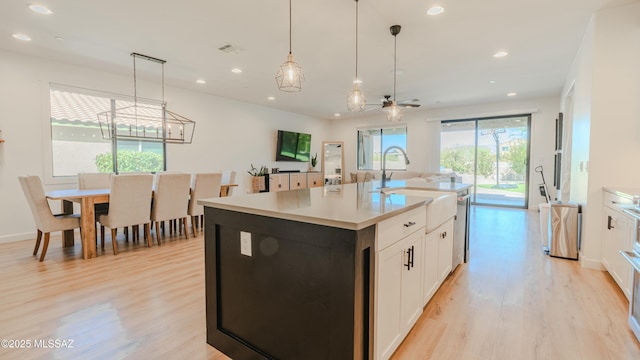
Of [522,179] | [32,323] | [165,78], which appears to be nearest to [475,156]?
[522,179]

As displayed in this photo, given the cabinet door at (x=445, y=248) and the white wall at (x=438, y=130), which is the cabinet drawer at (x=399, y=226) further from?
the white wall at (x=438, y=130)

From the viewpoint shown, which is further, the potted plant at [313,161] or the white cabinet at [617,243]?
the potted plant at [313,161]

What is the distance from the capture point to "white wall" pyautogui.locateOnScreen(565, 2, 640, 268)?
2.82 meters

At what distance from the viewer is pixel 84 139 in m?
4.85

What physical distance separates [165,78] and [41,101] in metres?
1.78

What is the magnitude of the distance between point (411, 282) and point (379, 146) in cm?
800

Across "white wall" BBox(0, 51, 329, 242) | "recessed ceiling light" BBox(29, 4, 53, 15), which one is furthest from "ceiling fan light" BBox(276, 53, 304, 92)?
"white wall" BBox(0, 51, 329, 242)

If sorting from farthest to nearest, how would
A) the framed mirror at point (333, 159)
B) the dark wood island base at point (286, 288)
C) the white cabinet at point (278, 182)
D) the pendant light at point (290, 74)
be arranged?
the framed mirror at point (333, 159) → the white cabinet at point (278, 182) → the pendant light at point (290, 74) → the dark wood island base at point (286, 288)

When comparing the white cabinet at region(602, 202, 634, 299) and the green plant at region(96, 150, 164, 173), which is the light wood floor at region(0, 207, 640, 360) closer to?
the white cabinet at region(602, 202, 634, 299)

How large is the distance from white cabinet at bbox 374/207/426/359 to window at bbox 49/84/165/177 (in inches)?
214

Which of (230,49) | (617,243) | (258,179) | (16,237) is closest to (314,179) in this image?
(258,179)

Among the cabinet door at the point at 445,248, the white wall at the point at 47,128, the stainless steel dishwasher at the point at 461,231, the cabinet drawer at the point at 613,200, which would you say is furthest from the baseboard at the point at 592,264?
the white wall at the point at 47,128

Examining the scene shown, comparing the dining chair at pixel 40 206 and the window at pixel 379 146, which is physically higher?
the window at pixel 379 146

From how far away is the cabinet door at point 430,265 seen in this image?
6.64 ft
